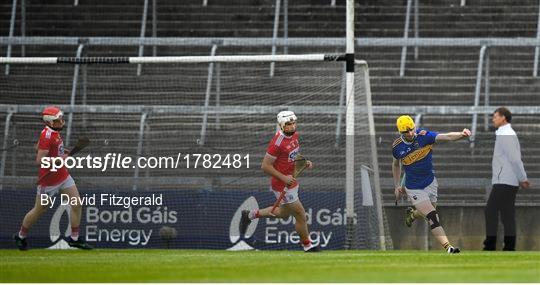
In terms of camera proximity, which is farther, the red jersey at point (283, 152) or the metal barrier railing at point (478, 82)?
the metal barrier railing at point (478, 82)

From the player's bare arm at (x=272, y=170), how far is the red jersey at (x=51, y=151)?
9.28 feet

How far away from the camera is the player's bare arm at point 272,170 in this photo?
19.4m

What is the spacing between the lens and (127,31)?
94.3 feet

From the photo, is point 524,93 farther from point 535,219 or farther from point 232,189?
point 232,189

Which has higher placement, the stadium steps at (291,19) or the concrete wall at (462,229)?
the stadium steps at (291,19)

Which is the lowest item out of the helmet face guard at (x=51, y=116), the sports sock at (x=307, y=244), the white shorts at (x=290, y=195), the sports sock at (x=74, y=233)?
the sports sock at (x=307, y=244)

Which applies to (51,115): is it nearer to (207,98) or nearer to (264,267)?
(207,98)

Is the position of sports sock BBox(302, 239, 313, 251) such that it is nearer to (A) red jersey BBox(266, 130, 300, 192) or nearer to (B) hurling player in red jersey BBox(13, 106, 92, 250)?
(A) red jersey BBox(266, 130, 300, 192)

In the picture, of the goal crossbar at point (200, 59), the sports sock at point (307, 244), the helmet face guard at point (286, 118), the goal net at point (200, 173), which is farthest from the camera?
the goal crossbar at point (200, 59)

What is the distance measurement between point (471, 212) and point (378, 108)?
4.64 m

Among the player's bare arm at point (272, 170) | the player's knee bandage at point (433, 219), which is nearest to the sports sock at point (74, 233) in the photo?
the player's bare arm at point (272, 170)

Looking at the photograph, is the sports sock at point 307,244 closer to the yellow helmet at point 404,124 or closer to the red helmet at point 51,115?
the yellow helmet at point 404,124

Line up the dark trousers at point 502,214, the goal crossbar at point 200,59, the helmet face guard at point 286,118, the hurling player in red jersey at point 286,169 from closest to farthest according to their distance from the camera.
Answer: the helmet face guard at point 286,118
the hurling player in red jersey at point 286,169
the dark trousers at point 502,214
the goal crossbar at point 200,59

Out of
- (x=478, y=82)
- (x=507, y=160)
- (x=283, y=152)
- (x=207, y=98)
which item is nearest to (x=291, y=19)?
(x=478, y=82)
